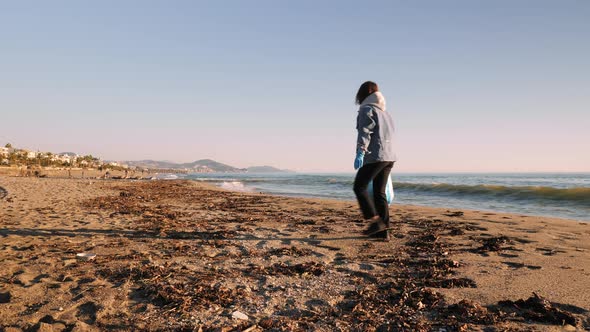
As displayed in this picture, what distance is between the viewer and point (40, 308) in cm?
271

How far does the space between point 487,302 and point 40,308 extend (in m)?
3.86

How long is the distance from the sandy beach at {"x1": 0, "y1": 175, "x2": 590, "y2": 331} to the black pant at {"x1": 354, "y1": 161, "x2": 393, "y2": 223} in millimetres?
550

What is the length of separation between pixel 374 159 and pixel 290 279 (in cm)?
260

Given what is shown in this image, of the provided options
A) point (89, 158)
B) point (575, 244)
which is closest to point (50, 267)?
point (575, 244)

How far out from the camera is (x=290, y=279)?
3.52m

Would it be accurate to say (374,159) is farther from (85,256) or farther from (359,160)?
(85,256)

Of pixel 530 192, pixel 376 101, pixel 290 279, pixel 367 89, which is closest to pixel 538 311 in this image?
pixel 290 279

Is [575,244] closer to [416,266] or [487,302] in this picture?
[416,266]

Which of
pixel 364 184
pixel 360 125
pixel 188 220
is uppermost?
pixel 360 125

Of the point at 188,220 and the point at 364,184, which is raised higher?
the point at 364,184

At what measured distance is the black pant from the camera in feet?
17.5

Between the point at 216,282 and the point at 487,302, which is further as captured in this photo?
the point at 216,282

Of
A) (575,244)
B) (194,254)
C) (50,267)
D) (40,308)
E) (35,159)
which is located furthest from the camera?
(35,159)

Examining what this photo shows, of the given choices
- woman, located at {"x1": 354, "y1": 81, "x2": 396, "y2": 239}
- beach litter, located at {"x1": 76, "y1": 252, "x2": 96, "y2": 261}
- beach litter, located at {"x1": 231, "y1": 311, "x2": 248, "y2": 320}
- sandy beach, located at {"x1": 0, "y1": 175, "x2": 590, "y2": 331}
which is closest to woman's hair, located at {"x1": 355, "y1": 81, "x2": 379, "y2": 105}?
woman, located at {"x1": 354, "y1": 81, "x2": 396, "y2": 239}
